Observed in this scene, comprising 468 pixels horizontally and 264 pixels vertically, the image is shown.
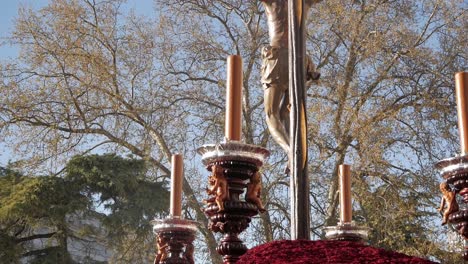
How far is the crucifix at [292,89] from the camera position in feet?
6.45

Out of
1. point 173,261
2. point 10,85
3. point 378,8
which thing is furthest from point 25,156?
point 173,261

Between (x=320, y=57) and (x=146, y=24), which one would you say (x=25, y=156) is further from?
(x=320, y=57)

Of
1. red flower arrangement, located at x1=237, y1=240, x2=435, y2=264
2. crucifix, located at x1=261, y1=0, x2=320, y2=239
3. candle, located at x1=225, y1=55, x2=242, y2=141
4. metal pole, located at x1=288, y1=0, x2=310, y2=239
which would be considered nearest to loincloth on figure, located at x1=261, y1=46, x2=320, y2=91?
crucifix, located at x1=261, y1=0, x2=320, y2=239

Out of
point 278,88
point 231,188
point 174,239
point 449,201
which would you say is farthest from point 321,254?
point 174,239

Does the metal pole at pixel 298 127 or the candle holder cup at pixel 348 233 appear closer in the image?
the metal pole at pixel 298 127

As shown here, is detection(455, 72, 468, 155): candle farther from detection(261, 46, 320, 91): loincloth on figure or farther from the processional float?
detection(261, 46, 320, 91): loincloth on figure

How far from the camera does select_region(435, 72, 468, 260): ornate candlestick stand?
1880 mm

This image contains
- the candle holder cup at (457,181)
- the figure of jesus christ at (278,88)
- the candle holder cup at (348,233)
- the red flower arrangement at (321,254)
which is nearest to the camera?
the red flower arrangement at (321,254)

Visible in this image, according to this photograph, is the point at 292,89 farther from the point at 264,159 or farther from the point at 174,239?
the point at 174,239

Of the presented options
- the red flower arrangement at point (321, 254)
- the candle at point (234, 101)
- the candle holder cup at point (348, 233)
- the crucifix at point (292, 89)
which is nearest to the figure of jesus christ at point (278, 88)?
the crucifix at point (292, 89)

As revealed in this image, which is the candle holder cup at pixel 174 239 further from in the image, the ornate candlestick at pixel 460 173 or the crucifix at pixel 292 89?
the ornate candlestick at pixel 460 173

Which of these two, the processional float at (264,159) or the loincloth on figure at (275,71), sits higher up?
the loincloth on figure at (275,71)

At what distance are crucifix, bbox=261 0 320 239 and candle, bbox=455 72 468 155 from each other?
1.39 ft

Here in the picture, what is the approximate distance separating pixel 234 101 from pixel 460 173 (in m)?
0.63
